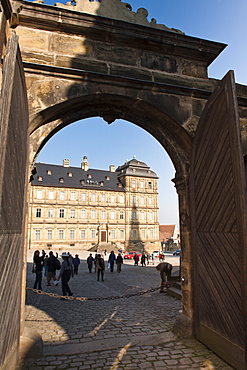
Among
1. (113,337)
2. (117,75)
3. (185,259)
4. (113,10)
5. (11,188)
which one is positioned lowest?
(113,337)

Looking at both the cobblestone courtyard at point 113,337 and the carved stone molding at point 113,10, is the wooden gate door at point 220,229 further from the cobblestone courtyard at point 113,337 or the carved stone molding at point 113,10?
the carved stone molding at point 113,10

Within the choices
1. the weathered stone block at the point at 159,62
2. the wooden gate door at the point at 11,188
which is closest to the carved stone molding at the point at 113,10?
the weathered stone block at the point at 159,62

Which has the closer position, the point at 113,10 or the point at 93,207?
the point at 113,10

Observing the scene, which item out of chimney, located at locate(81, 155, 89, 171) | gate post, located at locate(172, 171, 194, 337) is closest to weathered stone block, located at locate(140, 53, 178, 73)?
gate post, located at locate(172, 171, 194, 337)

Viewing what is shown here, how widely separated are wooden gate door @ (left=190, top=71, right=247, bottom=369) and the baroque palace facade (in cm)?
3390

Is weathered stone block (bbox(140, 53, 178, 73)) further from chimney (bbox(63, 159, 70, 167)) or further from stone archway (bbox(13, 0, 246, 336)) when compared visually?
chimney (bbox(63, 159, 70, 167))

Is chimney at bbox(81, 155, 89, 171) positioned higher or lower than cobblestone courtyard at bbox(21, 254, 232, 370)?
higher

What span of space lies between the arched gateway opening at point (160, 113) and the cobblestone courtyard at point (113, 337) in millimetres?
438

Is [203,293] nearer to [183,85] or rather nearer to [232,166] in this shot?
[232,166]

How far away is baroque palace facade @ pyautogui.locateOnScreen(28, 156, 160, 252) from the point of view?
3900 centimetres

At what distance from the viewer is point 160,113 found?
14.5ft

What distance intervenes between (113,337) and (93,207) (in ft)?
126

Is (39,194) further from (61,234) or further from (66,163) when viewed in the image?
(66,163)

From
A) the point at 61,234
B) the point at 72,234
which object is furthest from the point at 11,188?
the point at 72,234
